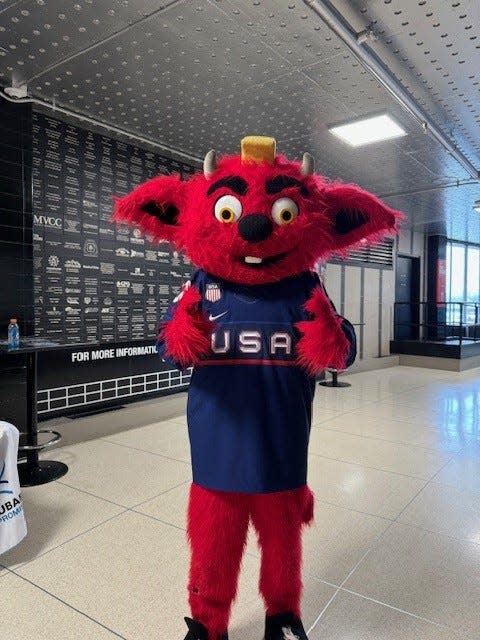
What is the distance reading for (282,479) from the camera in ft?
3.99

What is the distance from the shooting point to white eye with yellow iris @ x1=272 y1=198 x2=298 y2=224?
3.82ft

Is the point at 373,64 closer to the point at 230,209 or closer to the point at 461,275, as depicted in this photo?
the point at 230,209

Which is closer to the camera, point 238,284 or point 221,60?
point 238,284

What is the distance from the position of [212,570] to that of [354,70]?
2.60 m

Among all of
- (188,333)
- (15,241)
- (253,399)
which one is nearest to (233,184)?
(188,333)

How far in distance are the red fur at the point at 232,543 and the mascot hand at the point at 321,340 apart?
402mm

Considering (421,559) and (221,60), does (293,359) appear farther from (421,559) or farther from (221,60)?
(221,60)

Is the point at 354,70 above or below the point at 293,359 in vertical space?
above

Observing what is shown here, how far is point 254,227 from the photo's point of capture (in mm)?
1113

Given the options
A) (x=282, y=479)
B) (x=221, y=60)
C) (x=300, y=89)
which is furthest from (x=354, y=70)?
(x=282, y=479)

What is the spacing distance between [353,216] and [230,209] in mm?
424

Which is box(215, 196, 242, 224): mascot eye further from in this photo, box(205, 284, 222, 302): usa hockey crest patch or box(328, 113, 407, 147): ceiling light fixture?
box(328, 113, 407, 147): ceiling light fixture

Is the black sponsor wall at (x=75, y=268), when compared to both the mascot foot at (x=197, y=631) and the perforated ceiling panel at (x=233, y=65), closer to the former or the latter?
the perforated ceiling panel at (x=233, y=65)

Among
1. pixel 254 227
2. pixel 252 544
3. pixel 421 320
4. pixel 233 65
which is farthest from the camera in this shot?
pixel 421 320
